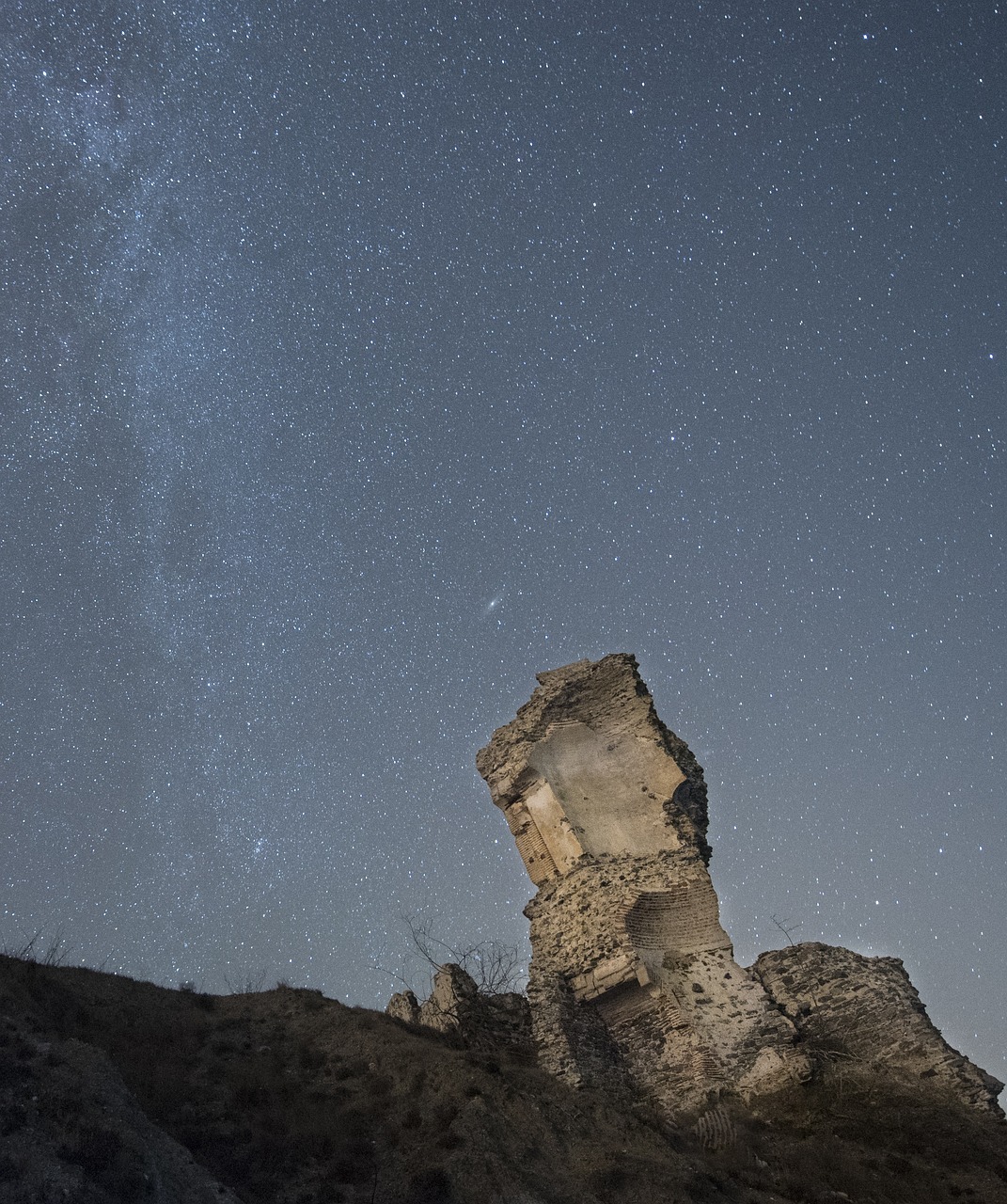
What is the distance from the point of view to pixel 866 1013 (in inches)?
638

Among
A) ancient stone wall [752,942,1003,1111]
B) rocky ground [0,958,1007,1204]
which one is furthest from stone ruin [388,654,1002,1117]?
rocky ground [0,958,1007,1204]

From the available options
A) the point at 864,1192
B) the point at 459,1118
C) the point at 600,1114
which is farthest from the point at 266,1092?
the point at 864,1192

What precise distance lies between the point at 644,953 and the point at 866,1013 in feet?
12.8

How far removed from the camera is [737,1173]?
11945 mm

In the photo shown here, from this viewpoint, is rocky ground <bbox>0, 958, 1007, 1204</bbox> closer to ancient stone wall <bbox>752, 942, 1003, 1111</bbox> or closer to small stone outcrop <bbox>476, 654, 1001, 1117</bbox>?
ancient stone wall <bbox>752, 942, 1003, 1111</bbox>

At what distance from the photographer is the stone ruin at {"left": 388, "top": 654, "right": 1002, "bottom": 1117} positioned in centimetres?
1533

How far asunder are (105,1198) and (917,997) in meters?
13.9

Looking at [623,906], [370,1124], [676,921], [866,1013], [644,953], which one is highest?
[623,906]

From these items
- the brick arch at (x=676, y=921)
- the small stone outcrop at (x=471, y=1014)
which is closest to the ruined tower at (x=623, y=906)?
the brick arch at (x=676, y=921)

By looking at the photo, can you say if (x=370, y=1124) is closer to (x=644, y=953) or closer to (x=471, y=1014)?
(x=471, y=1014)

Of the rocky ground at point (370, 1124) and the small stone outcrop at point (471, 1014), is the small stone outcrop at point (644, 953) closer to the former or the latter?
the small stone outcrop at point (471, 1014)

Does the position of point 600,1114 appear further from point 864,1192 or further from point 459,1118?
point 864,1192

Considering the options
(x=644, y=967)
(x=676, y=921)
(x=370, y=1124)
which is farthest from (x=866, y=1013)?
(x=370, y=1124)

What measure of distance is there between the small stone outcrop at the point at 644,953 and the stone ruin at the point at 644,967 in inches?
1.2
